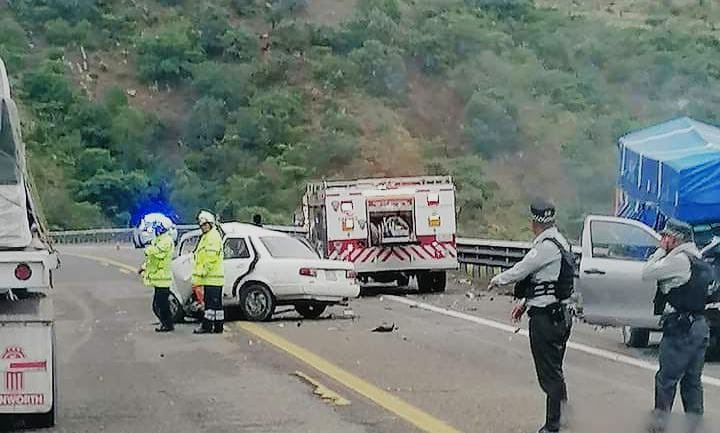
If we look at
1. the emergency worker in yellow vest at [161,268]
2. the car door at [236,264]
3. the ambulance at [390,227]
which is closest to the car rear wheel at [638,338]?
the car door at [236,264]

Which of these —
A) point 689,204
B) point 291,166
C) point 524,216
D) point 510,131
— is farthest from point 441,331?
point 291,166

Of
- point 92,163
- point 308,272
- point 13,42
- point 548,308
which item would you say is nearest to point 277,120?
point 92,163

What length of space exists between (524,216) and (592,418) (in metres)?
38.2

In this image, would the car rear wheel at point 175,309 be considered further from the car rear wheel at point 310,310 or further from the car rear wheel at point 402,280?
the car rear wheel at point 402,280

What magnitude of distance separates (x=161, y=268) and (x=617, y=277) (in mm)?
6758

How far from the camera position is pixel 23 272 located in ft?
34.1

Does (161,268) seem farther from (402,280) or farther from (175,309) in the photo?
(402,280)

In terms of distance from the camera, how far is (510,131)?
63.8 meters

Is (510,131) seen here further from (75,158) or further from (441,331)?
(441,331)

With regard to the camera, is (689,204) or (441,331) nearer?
(689,204)

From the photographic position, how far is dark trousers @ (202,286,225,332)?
1900 cm

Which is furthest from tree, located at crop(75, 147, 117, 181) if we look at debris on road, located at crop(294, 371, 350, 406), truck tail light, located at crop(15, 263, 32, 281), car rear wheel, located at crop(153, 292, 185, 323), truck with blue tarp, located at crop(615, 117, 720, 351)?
truck tail light, located at crop(15, 263, 32, 281)

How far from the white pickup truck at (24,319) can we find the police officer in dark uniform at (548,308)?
3.35 metres

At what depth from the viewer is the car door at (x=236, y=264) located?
68.4 feet
